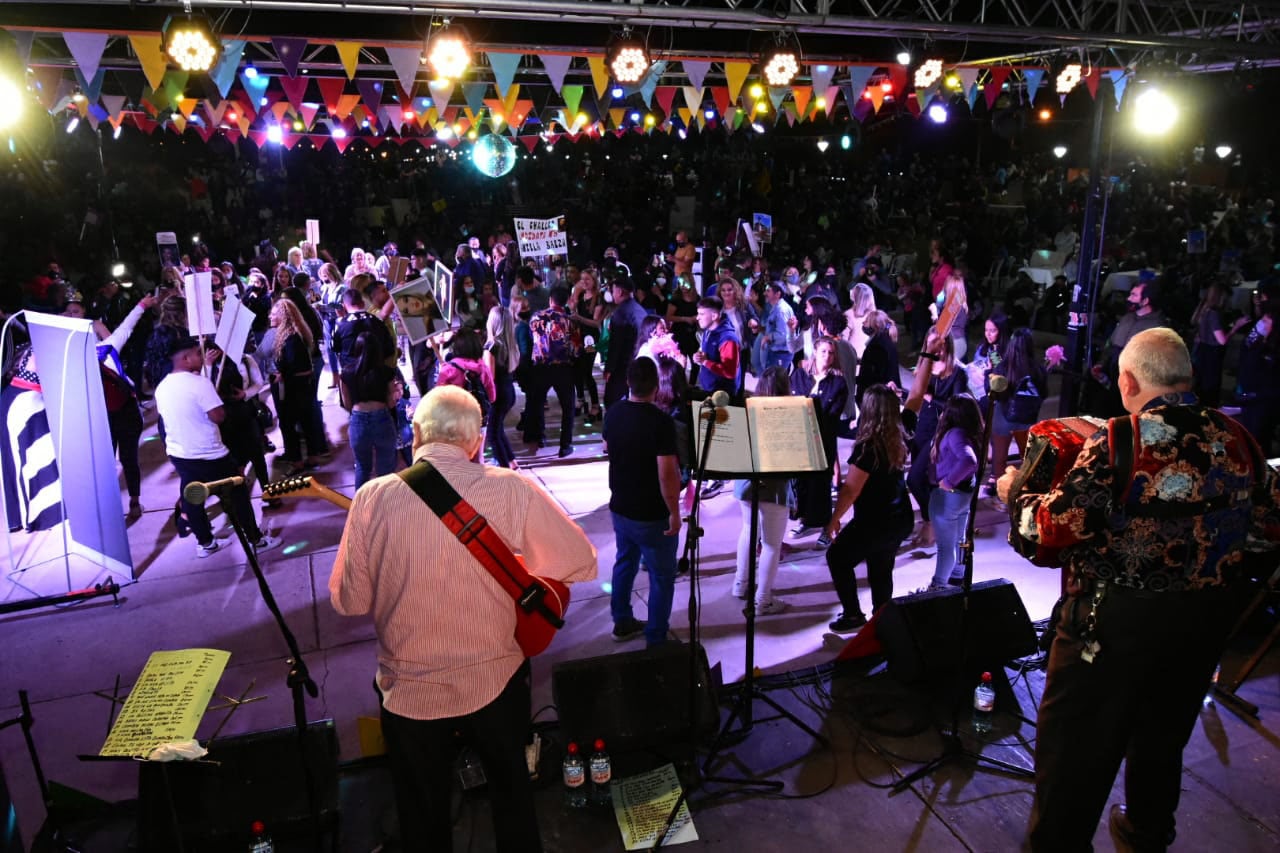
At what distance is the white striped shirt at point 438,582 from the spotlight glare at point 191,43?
5.22m

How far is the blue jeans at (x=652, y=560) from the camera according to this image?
14.8ft

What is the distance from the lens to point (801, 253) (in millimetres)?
22078

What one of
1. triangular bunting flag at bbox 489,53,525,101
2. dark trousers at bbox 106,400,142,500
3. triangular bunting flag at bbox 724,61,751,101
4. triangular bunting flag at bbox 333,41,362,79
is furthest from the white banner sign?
dark trousers at bbox 106,400,142,500

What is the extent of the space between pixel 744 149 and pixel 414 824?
83.8ft

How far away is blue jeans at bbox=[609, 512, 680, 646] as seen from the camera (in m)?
4.50

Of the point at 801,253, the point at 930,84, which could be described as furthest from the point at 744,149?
the point at 930,84

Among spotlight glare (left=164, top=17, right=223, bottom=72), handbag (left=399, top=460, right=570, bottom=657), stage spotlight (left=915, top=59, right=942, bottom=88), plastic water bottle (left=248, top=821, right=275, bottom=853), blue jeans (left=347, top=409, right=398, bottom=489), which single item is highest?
stage spotlight (left=915, top=59, right=942, bottom=88)

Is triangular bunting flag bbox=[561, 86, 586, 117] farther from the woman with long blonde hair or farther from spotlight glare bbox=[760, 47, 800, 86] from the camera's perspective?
the woman with long blonde hair

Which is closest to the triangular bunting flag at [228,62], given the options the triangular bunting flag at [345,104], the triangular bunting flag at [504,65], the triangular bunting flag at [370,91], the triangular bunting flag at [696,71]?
the triangular bunting flag at [504,65]

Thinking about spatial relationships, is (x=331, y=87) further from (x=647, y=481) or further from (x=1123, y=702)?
(x=1123, y=702)

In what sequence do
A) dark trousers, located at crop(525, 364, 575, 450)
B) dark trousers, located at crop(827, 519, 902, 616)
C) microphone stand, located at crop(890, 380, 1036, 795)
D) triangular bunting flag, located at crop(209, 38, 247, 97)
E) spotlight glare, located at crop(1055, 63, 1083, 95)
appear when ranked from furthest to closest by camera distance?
spotlight glare, located at crop(1055, 63, 1083, 95) < dark trousers, located at crop(525, 364, 575, 450) < triangular bunting flag, located at crop(209, 38, 247, 97) < dark trousers, located at crop(827, 519, 902, 616) < microphone stand, located at crop(890, 380, 1036, 795)

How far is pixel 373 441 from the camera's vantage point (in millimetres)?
6492

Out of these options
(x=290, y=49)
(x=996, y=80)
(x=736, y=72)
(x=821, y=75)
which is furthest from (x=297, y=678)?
(x=996, y=80)

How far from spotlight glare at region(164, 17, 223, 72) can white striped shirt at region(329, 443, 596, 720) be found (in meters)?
5.22
